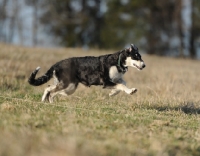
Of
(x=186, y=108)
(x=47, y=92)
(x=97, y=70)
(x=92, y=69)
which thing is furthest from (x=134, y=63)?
(x=47, y=92)

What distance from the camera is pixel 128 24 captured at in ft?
131

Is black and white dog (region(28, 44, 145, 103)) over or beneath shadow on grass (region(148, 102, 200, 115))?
over

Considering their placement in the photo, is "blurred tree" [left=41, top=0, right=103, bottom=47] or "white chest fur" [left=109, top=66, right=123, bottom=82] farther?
"blurred tree" [left=41, top=0, right=103, bottom=47]

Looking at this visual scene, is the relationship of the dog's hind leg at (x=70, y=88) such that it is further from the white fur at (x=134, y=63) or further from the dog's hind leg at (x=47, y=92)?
the white fur at (x=134, y=63)

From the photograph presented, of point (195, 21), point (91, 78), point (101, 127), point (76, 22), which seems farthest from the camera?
point (76, 22)

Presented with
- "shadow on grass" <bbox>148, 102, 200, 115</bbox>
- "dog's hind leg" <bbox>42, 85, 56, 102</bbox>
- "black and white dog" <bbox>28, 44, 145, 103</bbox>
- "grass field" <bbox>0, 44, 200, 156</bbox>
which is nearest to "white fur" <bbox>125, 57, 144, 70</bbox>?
"black and white dog" <bbox>28, 44, 145, 103</bbox>

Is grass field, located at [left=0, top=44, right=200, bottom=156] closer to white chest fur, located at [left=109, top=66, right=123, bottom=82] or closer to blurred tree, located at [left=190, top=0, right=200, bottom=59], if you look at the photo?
white chest fur, located at [left=109, top=66, right=123, bottom=82]

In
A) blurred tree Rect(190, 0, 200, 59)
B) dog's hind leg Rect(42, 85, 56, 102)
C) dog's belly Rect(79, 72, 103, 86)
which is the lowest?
dog's hind leg Rect(42, 85, 56, 102)

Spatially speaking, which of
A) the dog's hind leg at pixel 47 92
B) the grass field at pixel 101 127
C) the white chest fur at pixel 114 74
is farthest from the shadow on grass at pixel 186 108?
the dog's hind leg at pixel 47 92

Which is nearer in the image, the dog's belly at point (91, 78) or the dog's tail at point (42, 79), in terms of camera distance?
the dog's belly at point (91, 78)

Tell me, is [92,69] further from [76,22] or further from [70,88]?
[76,22]

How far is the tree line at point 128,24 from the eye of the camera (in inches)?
1547

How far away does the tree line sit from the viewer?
3928 centimetres

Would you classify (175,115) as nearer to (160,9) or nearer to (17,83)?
(17,83)
